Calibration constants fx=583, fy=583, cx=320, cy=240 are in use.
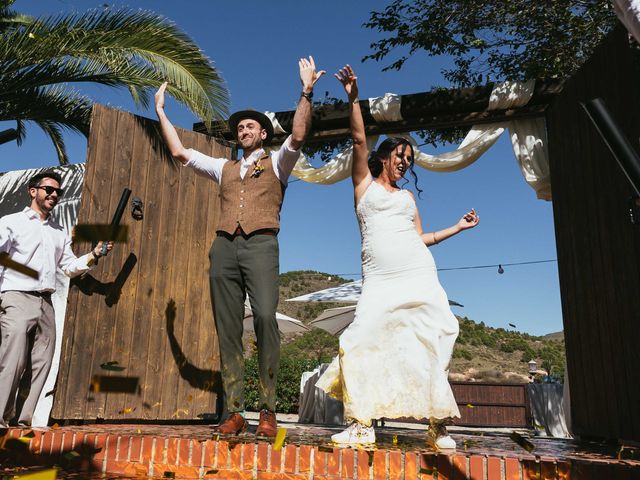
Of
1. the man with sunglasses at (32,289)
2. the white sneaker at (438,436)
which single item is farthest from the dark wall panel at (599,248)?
the man with sunglasses at (32,289)

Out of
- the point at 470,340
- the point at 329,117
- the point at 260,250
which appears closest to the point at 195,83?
the point at 329,117

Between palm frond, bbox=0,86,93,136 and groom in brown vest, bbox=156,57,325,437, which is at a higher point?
palm frond, bbox=0,86,93,136

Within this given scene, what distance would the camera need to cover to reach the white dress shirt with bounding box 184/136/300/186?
3.74 meters

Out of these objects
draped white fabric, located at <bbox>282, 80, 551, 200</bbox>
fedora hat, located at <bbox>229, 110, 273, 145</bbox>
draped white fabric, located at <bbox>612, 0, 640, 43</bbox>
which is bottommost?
draped white fabric, located at <bbox>612, 0, 640, 43</bbox>

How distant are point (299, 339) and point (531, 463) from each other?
163 ft

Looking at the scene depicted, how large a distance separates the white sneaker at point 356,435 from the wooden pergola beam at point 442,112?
11.1ft

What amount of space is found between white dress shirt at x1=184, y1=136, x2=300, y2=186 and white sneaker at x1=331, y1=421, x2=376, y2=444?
1.60 m

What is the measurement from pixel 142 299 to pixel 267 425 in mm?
1954

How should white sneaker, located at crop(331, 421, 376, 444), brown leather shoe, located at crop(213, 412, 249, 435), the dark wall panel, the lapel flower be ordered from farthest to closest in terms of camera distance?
the dark wall panel
the lapel flower
brown leather shoe, located at crop(213, 412, 249, 435)
white sneaker, located at crop(331, 421, 376, 444)

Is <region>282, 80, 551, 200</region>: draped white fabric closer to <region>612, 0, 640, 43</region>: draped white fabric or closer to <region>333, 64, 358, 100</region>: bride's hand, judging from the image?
<region>333, 64, 358, 100</region>: bride's hand

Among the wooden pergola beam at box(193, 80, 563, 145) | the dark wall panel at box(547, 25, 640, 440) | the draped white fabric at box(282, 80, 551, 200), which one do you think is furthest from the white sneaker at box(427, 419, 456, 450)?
the wooden pergola beam at box(193, 80, 563, 145)

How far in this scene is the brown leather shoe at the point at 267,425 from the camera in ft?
10.8

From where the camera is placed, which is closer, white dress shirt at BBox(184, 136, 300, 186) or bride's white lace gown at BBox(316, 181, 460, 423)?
bride's white lace gown at BBox(316, 181, 460, 423)

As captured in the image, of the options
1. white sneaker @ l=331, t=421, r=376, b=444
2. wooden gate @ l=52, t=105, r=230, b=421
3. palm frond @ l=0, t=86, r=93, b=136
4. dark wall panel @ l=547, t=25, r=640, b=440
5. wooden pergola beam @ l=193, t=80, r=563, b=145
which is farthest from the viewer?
palm frond @ l=0, t=86, r=93, b=136
